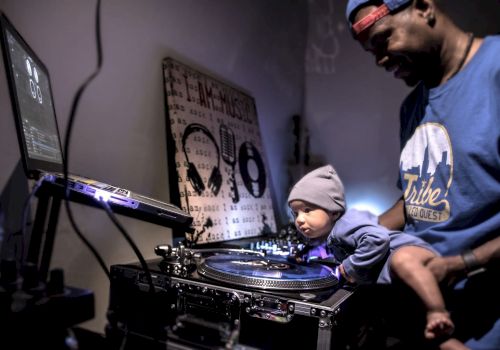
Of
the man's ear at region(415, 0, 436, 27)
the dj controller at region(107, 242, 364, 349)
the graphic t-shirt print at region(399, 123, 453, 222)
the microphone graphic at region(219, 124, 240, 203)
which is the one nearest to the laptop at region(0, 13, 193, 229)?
the dj controller at region(107, 242, 364, 349)

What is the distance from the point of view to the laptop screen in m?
0.77

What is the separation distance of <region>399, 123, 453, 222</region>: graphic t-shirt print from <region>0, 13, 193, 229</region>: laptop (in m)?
0.65

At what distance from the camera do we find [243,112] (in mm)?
2188

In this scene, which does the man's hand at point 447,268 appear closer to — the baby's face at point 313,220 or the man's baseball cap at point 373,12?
the baby's face at point 313,220

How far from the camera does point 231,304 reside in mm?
931

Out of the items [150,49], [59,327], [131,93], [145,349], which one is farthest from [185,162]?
[59,327]

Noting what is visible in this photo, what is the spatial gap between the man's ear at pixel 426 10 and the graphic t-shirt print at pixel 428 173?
0.29 meters

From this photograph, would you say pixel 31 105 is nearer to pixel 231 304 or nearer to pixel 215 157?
pixel 231 304

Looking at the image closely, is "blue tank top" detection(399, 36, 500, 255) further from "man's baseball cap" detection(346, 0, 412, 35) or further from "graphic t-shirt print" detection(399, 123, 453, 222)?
"man's baseball cap" detection(346, 0, 412, 35)

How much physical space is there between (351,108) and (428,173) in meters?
1.96

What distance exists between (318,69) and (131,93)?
6.33 ft

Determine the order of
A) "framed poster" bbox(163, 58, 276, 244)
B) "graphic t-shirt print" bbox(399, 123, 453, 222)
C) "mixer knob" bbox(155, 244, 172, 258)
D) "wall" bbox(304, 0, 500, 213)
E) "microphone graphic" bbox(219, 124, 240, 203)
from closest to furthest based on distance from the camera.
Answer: "graphic t-shirt print" bbox(399, 123, 453, 222) → "mixer knob" bbox(155, 244, 172, 258) → "framed poster" bbox(163, 58, 276, 244) → "microphone graphic" bbox(219, 124, 240, 203) → "wall" bbox(304, 0, 500, 213)

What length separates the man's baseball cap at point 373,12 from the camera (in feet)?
3.26

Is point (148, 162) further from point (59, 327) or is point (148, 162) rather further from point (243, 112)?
point (59, 327)
